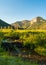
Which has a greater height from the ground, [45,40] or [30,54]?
[45,40]

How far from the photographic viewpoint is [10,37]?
Result: 2836cm

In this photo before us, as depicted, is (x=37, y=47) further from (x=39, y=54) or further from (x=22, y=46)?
(x=22, y=46)

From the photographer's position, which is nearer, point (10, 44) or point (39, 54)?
point (39, 54)

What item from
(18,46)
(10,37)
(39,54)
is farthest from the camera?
(10,37)

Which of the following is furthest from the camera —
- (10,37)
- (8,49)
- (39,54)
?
(10,37)

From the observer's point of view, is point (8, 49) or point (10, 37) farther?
point (10, 37)

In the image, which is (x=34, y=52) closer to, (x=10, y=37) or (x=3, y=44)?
(x=3, y=44)

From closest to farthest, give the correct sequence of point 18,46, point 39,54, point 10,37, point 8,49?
point 39,54 → point 8,49 → point 18,46 → point 10,37

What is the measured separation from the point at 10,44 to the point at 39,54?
4.55 meters

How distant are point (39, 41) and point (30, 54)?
4.82 feet

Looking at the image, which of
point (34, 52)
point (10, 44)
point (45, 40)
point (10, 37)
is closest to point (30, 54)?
point (34, 52)

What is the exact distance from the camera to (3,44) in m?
23.2

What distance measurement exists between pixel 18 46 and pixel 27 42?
1.80 meters

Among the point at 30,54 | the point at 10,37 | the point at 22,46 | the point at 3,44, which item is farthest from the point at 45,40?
the point at 10,37
